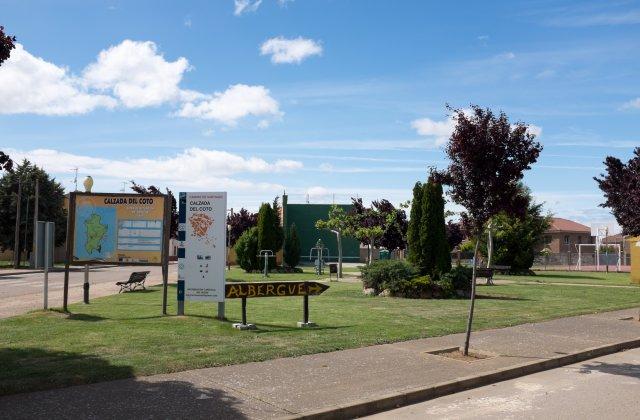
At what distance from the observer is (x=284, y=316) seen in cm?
1350

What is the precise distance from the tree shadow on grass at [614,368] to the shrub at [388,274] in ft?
30.1

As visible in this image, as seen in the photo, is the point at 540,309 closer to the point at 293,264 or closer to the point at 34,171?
the point at 293,264

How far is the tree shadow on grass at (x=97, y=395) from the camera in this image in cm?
587

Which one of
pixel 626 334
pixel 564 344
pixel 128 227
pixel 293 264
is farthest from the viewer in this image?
pixel 293 264

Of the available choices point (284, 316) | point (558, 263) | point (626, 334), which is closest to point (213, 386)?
point (284, 316)

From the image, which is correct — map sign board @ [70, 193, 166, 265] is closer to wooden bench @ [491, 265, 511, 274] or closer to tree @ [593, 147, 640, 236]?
tree @ [593, 147, 640, 236]

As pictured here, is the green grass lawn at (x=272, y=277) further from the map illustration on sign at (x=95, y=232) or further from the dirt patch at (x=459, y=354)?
the dirt patch at (x=459, y=354)

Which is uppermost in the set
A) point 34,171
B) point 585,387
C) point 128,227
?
point 34,171

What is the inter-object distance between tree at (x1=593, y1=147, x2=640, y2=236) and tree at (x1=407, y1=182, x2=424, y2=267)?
5.41 metres

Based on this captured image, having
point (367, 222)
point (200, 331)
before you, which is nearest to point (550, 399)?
point (200, 331)

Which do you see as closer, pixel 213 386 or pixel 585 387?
pixel 213 386

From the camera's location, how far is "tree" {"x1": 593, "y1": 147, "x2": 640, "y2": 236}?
14595mm

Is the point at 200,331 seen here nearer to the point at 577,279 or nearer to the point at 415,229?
the point at 415,229

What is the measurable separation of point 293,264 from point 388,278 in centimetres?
2569
